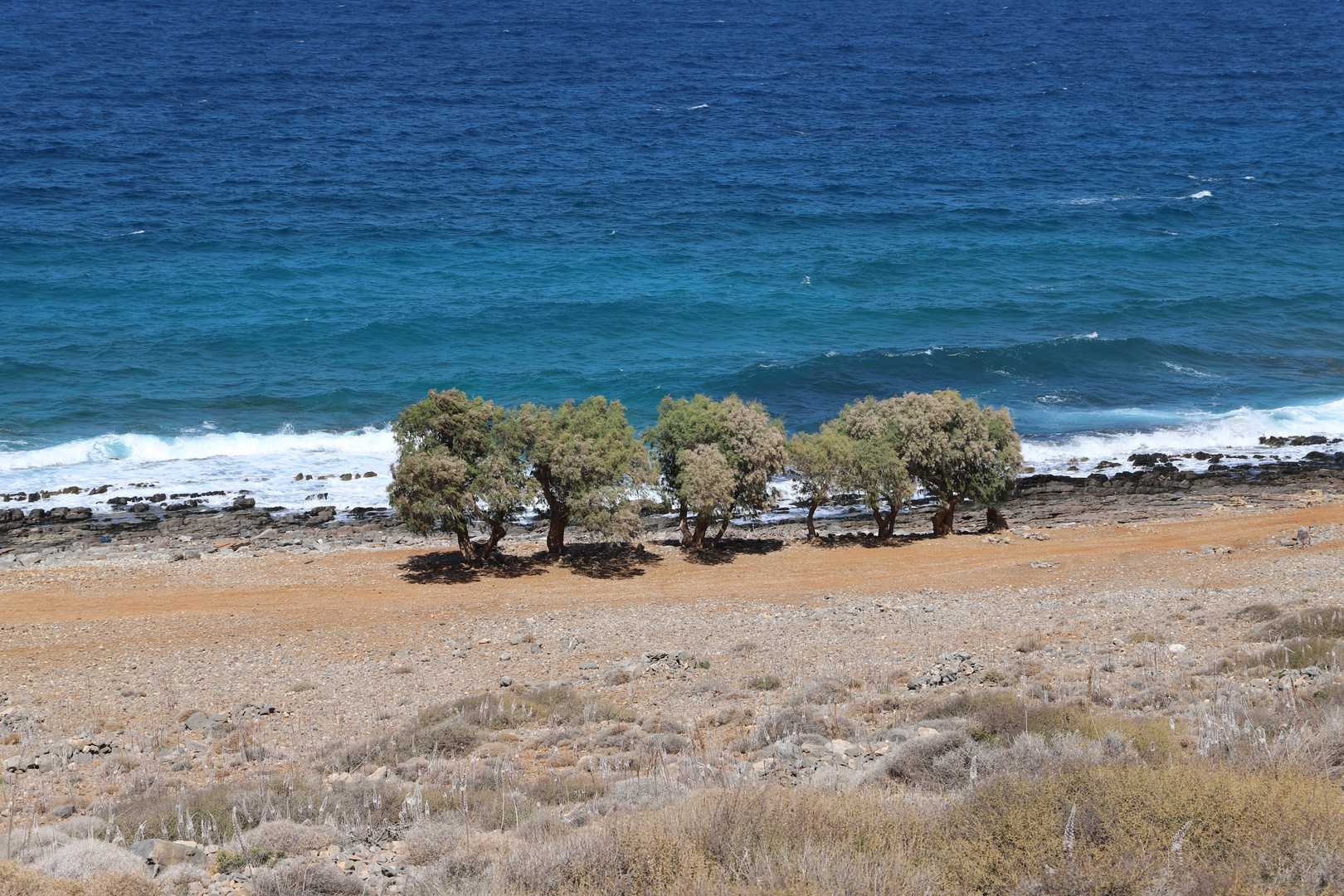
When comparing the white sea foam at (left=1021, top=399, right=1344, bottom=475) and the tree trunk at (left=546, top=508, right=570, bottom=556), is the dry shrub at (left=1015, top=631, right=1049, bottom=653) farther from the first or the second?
the white sea foam at (left=1021, top=399, right=1344, bottom=475)

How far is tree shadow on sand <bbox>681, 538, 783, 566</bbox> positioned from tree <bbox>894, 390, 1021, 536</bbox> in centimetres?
524

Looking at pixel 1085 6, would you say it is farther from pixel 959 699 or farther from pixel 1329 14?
pixel 959 699

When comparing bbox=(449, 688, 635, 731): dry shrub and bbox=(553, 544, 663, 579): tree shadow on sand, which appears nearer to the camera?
bbox=(449, 688, 635, 731): dry shrub

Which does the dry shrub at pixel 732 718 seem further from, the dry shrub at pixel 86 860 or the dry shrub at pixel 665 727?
the dry shrub at pixel 86 860

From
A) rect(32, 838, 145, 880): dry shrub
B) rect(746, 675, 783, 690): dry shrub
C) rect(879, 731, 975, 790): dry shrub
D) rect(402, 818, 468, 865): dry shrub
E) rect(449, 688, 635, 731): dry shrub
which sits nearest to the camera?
rect(32, 838, 145, 880): dry shrub

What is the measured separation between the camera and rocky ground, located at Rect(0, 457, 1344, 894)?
12.5m

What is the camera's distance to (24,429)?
4188 centimetres

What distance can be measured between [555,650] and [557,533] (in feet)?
32.9

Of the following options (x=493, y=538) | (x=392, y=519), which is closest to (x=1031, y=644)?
(x=493, y=538)

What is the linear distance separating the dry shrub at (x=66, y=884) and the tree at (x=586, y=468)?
19.9 meters

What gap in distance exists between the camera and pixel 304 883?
9.15m

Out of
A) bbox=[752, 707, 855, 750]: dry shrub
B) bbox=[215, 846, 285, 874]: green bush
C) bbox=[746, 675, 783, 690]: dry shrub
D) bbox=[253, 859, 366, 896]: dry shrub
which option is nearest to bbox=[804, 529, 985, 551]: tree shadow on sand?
bbox=[746, 675, 783, 690]: dry shrub

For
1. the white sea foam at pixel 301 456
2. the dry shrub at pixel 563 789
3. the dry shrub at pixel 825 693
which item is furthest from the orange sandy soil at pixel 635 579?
the dry shrub at pixel 563 789

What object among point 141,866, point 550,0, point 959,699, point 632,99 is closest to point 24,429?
point 141,866
